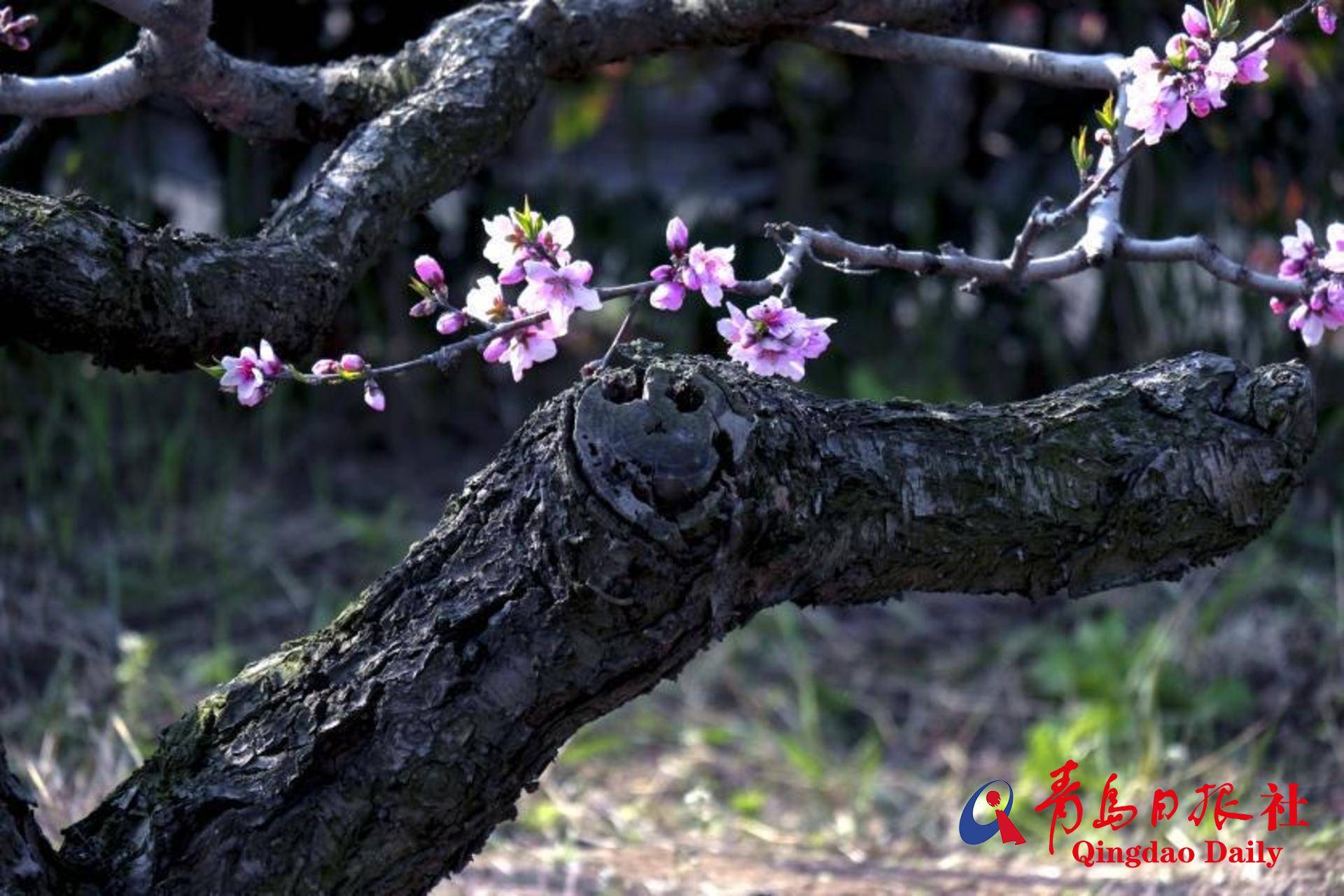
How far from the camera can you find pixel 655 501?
1.36m

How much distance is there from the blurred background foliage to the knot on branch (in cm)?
132

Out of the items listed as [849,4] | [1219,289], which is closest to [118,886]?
[849,4]

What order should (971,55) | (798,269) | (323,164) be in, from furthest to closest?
(971,55), (323,164), (798,269)

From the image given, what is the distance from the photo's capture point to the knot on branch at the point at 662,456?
4.43 feet

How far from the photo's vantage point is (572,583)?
1.39 metres

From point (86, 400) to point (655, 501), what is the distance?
2643 mm

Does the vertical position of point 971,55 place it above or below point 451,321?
above

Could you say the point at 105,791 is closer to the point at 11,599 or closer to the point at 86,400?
the point at 11,599

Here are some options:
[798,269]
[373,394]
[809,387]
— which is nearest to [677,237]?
[798,269]

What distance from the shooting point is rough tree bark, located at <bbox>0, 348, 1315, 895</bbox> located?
138cm

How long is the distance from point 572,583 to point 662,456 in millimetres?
133

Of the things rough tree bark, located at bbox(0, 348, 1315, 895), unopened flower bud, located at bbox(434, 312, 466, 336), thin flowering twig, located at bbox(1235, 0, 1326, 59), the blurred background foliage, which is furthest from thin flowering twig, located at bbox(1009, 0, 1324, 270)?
the blurred background foliage

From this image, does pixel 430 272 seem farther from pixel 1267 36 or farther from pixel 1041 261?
pixel 1267 36

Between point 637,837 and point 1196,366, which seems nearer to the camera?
point 1196,366
